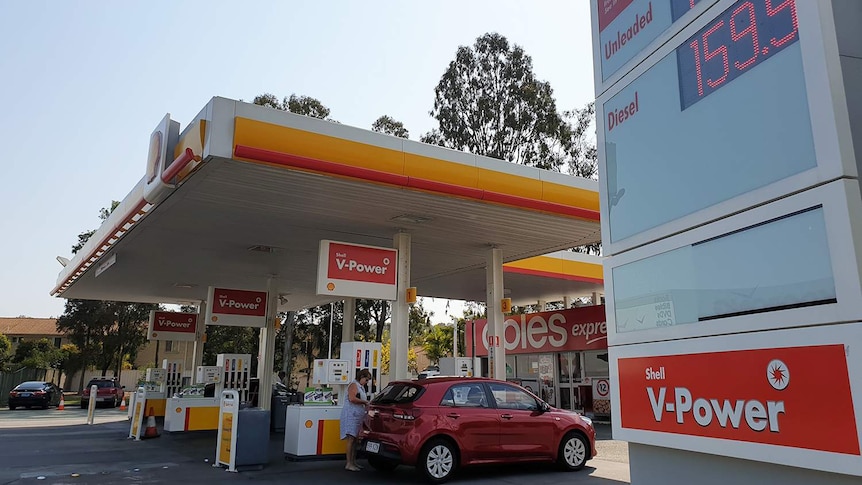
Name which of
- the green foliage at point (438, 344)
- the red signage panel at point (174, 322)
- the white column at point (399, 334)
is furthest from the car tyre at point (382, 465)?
the green foliage at point (438, 344)

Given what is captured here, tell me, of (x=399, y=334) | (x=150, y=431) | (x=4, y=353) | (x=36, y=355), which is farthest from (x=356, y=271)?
(x=36, y=355)

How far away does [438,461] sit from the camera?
28.0ft

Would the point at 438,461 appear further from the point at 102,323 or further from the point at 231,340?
the point at 102,323

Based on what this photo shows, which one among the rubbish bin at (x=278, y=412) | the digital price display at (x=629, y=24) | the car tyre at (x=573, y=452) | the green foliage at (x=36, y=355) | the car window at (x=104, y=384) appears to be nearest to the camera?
the digital price display at (x=629, y=24)

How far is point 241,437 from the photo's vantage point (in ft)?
32.7

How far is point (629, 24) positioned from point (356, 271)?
725 centimetres

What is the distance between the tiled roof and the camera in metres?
65.1

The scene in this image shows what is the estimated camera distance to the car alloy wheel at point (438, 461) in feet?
27.6

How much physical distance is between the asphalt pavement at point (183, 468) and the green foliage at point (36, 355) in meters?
36.3

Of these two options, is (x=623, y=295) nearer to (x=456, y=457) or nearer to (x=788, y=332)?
(x=788, y=332)

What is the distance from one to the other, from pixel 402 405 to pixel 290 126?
422 cm

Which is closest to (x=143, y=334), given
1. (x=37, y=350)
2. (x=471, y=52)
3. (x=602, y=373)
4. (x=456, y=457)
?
(x=37, y=350)

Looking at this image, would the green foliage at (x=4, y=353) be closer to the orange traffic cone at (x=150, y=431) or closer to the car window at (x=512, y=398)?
the orange traffic cone at (x=150, y=431)

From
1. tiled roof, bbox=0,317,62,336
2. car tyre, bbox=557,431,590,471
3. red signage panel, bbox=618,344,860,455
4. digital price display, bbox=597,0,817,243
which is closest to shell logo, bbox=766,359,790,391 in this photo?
red signage panel, bbox=618,344,860,455
